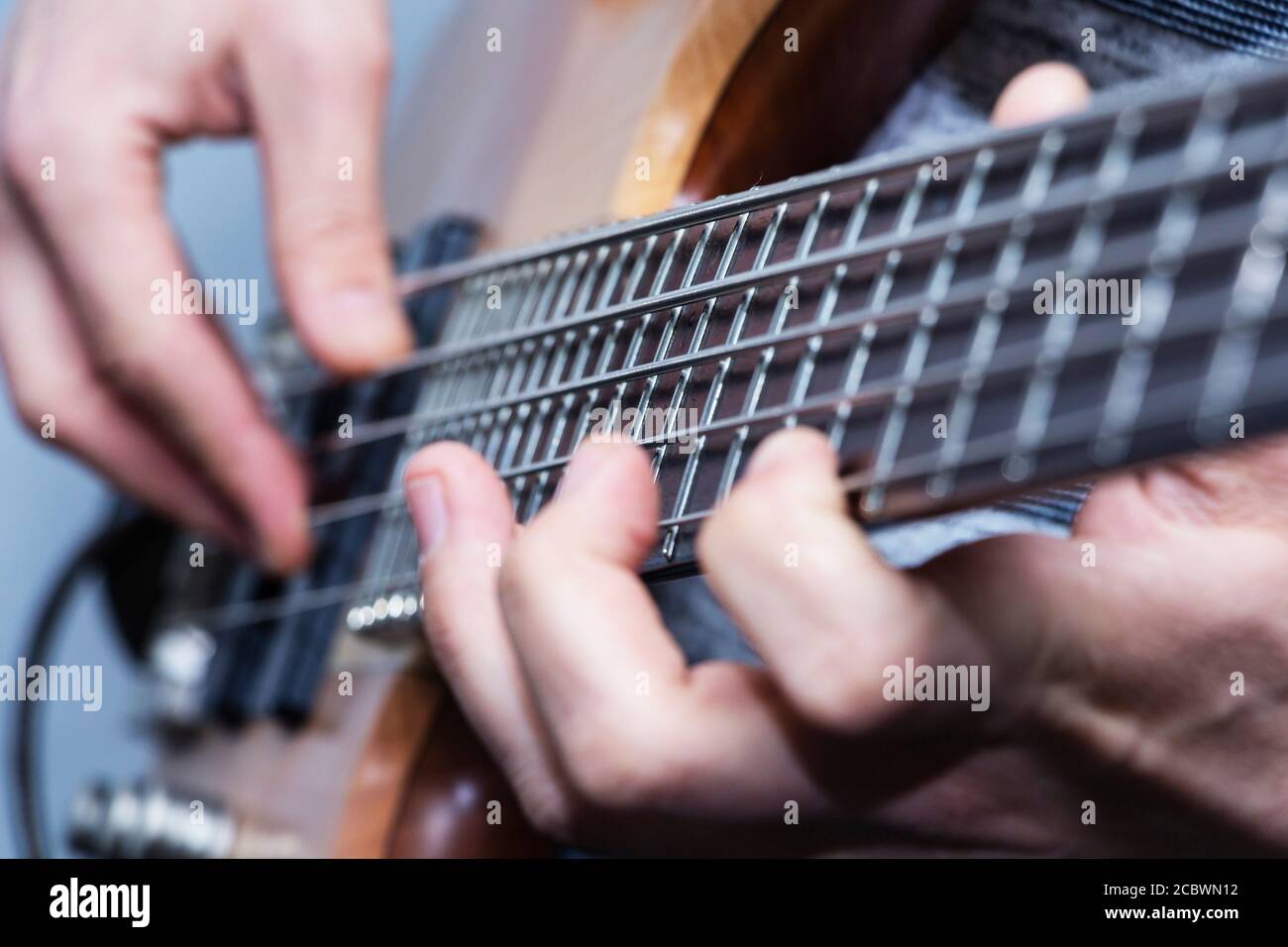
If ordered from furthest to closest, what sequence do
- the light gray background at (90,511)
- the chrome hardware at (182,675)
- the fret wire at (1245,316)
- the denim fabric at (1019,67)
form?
the light gray background at (90,511)
the chrome hardware at (182,675)
the denim fabric at (1019,67)
the fret wire at (1245,316)

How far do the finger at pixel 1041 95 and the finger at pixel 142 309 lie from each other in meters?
0.42

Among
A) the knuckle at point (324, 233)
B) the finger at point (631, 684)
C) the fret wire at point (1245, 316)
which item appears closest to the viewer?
the fret wire at point (1245, 316)

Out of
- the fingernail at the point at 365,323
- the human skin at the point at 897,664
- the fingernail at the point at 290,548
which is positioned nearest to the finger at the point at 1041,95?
the human skin at the point at 897,664

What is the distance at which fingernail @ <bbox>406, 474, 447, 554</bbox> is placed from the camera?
0.40 metres

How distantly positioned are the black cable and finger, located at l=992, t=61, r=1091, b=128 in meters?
0.66

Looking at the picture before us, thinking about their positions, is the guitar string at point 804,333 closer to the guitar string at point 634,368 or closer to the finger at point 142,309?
the guitar string at point 634,368

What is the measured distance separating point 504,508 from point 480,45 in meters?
0.48

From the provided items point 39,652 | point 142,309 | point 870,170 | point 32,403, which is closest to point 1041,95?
point 870,170

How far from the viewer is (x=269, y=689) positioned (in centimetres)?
64

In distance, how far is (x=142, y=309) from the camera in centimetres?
58

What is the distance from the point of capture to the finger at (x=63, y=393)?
0.63 m

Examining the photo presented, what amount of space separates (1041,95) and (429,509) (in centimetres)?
24

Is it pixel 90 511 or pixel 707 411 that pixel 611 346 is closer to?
pixel 707 411
